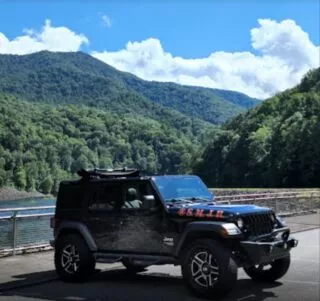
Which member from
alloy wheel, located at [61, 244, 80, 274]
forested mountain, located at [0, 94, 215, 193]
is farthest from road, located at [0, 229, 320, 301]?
forested mountain, located at [0, 94, 215, 193]

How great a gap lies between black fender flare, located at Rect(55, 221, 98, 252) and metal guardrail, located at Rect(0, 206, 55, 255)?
128 inches

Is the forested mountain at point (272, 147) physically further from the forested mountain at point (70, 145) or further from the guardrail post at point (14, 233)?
the guardrail post at point (14, 233)

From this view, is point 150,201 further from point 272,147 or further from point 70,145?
point 70,145

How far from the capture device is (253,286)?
9.23 m

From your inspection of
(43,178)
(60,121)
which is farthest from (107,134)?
(43,178)

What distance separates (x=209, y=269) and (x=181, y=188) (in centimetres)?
177

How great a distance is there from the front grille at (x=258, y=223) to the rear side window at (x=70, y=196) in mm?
3017

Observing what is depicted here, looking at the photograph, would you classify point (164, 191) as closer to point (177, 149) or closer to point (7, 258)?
point (7, 258)

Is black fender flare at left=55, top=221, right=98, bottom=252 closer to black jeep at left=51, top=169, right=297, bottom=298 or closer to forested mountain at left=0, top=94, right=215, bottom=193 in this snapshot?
black jeep at left=51, top=169, right=297, bottom=298

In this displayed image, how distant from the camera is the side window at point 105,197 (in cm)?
968

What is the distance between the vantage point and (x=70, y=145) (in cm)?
15238

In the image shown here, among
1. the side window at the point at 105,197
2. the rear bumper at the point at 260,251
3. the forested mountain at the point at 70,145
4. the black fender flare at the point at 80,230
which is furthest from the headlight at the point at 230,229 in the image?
the forested mountain at the point at 70,145

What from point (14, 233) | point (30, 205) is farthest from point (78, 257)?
point (30, 205)

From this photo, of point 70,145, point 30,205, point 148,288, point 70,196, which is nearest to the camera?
point 148,288
